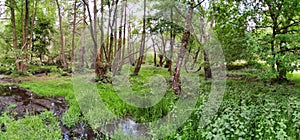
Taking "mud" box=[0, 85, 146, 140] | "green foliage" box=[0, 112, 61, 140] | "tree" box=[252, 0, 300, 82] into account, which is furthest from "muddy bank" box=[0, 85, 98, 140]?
"tree" box=[252, 0, 300, 82]

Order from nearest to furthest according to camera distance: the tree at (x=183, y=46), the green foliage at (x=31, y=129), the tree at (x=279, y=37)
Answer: the green foliage at (x=31, y=129) < the tree at (x=279, y=37) < the tree at (x=183, y=46)

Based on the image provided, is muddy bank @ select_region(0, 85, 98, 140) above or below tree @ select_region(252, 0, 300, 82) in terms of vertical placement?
below

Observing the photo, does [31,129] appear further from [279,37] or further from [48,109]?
[279,37]

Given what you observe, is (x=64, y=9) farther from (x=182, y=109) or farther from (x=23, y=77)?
(x=182, y=109)

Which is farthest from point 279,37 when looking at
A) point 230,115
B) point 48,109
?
point 48,109

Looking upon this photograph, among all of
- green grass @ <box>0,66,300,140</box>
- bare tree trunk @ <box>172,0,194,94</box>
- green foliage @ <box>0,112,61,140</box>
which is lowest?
green foliage @ <box>0,112,61,140</box>

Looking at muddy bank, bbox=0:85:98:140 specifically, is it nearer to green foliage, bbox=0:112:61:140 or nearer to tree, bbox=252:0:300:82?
green foliage, bbox=0:112:61:140

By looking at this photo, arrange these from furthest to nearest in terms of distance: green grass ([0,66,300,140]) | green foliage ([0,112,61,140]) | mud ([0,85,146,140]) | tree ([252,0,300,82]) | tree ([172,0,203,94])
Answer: tree ([172,0,203,94]) → mud ([0,85,146,140]) → tree ([252,0,300,82]) → green foliage ([0,112,61,140]) → green grass ([0,66,300,140])

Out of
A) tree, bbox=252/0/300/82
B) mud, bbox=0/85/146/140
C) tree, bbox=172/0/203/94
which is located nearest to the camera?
tree, bbox=252/0/300/82

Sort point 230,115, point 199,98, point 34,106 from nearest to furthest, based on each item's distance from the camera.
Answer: point 230,115 < point 199,98 < point 34,106

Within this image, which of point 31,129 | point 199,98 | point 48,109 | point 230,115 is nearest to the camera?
point 230,115

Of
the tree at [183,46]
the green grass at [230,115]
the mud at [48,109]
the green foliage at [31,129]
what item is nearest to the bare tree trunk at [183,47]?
the tree at [183,46]

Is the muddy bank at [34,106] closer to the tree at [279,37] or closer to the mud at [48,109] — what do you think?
the mud at [48,109]

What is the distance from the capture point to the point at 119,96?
7.62 m
